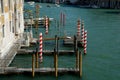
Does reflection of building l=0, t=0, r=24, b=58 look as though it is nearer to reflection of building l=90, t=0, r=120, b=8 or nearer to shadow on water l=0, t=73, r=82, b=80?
shadow on water l=0, t=73, r=82, b=80

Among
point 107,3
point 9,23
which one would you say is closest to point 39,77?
point 9,23

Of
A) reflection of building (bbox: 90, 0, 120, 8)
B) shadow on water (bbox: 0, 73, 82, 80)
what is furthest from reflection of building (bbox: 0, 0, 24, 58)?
reflection of building (bbox: 90, 0, 120, 8)

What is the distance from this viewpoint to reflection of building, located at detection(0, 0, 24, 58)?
2892 centimetres

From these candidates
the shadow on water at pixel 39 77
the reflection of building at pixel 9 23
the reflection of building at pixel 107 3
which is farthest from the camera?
the reflection of building at pixel 107 3

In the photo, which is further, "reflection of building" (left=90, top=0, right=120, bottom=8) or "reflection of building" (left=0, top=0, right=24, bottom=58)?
"reflection of building" (left=90, top=0, right=120, bottom=8)

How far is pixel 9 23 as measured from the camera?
32531mm

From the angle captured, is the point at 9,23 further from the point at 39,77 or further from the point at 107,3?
the point at 107,3

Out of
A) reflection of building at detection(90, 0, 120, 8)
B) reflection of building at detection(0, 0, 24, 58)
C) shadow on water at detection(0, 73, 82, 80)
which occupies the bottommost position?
shadow on water at detection(0, 73, 82, 80)

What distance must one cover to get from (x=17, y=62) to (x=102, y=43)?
15347mm

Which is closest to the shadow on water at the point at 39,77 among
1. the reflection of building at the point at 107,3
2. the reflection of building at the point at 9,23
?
the reflection of building at the point at 9,23

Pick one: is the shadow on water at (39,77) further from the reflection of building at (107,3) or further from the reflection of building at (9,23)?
the reflection of building at (107,3)

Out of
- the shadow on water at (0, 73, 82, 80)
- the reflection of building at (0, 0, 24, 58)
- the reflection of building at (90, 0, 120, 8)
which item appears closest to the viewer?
the shadow on water at (0, 73, 82, 80)

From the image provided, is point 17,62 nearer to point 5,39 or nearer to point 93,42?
point 5,39

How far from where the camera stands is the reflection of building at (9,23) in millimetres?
28922
